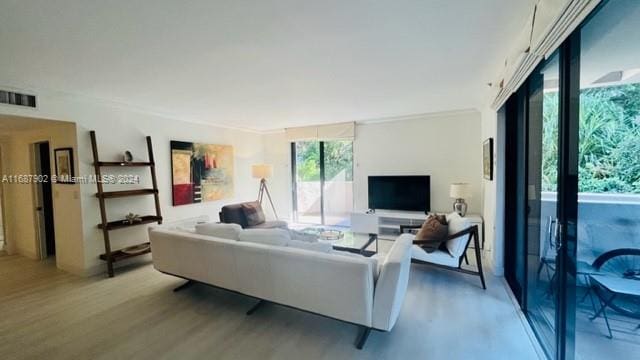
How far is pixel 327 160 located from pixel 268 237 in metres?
3.87

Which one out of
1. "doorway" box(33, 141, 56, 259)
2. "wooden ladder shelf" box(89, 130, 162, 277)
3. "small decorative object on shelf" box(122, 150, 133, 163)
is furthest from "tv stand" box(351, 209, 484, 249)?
"doorway" box(33, 141, 56, 259)

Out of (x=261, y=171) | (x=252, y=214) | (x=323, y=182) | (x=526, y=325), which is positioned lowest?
(x=526, y=325)

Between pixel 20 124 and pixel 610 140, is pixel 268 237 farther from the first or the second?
pixel 20 124

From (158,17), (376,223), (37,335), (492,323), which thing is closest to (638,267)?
(492,323)

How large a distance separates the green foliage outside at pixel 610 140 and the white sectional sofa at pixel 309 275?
123 centimetres

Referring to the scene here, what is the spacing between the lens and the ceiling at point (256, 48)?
167cm

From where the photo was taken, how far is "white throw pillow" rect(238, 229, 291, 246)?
2.48 m

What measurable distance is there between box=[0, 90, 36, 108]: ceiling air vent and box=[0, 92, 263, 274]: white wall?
6 cm

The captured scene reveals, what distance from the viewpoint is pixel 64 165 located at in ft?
12.0

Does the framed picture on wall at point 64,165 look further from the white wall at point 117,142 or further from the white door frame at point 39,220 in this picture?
the white door frame at point 39,220

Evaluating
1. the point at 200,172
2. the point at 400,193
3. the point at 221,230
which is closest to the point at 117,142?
the point at 200,172

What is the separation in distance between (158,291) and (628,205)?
4004 mm

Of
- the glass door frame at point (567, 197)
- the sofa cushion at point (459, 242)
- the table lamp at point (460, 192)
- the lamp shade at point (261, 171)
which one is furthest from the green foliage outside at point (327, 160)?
the glass door frame at point (567, 197)

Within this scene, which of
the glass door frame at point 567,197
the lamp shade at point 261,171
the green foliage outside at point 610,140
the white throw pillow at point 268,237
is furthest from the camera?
the lamp shade at point 261,171
